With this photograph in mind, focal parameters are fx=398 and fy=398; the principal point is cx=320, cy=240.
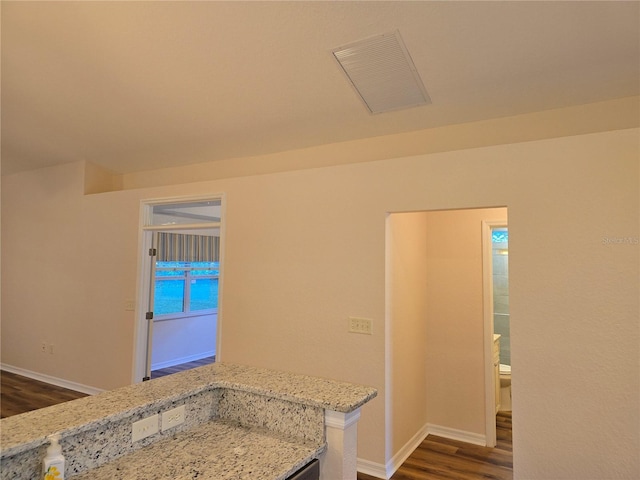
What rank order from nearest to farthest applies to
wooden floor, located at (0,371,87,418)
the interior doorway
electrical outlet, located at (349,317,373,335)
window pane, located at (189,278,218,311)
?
electrical outlet, located at (349,317,373,335) < the interior doorway < wooden floor, located at (0,371,87,418) < window pane, located at (189,278,218,311)

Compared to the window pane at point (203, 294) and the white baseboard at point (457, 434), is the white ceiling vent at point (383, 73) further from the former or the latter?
the window pane at point (203, 294)

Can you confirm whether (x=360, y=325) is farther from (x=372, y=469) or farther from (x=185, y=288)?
(x=185, y=288)

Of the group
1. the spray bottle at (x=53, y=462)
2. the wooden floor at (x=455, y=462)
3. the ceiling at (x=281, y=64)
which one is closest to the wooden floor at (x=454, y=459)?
the wooden floor at (x=455, y=462)

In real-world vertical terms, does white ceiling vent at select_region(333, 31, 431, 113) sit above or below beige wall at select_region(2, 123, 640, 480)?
above

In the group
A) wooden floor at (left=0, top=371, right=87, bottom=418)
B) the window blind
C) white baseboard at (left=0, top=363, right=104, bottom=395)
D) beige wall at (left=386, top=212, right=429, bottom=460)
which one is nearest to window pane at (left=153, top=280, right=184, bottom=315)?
the window blind

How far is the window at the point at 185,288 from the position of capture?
19.5 feet

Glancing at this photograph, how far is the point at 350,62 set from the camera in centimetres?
271

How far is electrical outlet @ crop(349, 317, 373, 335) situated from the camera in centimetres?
303

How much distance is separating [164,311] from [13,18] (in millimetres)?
4157

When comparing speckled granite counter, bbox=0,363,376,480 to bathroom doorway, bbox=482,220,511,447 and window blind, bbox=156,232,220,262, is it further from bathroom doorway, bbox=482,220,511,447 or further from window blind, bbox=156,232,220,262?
window blind, bbox=156,232,220,262

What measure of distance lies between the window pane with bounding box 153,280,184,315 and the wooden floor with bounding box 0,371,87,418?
153cm

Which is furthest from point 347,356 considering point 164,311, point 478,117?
point 164,311

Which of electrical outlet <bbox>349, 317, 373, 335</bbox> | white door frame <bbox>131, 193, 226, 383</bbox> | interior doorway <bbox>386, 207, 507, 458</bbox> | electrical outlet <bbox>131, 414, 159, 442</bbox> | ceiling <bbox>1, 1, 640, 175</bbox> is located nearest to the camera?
electrical outlet <bbox>131, 414, 159, 442</bbox>

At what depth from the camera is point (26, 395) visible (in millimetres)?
4605
